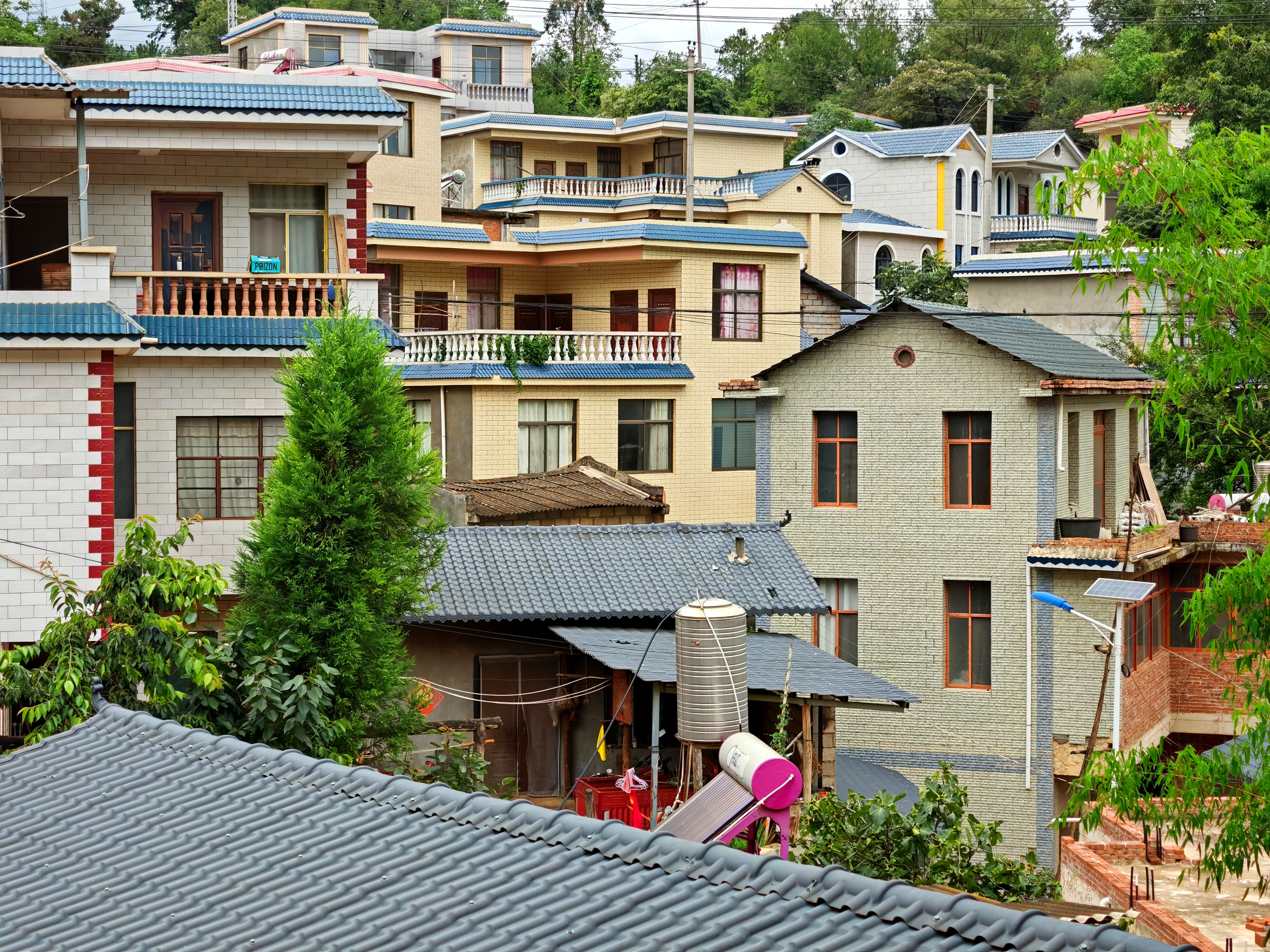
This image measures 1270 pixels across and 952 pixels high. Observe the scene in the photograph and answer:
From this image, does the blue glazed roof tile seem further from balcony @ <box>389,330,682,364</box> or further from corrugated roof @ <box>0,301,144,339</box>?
balcony @ <box>389,330,682,364</box>

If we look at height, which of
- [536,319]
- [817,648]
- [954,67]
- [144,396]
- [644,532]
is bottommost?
[817,648]

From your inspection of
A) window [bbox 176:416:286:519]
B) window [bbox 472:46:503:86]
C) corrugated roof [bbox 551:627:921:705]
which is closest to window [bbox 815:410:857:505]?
corrugated roof [bbox 551:627:921:705]

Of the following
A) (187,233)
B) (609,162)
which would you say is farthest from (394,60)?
A: (187,233)

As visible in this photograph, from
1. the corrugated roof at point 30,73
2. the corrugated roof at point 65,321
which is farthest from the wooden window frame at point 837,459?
the corrugated roof at point 30,73

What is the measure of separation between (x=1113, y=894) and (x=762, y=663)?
546 cm

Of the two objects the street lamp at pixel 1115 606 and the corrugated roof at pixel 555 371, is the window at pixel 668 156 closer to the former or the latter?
the corrugated roof at pixel 555 371

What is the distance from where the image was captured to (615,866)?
24.8ft

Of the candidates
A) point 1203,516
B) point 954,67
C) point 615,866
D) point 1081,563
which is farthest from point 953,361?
point 954,67

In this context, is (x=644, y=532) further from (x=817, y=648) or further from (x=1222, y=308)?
(x=1222, y=308)

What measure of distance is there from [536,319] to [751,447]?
24.9 feet

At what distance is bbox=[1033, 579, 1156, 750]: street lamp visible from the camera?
866 inches

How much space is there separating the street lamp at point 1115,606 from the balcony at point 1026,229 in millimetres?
35282

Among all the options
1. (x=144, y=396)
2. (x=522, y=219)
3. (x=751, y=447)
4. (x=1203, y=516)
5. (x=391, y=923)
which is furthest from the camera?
(x=522, y=219)

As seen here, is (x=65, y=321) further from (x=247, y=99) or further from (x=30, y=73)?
(x=247, y=99)
